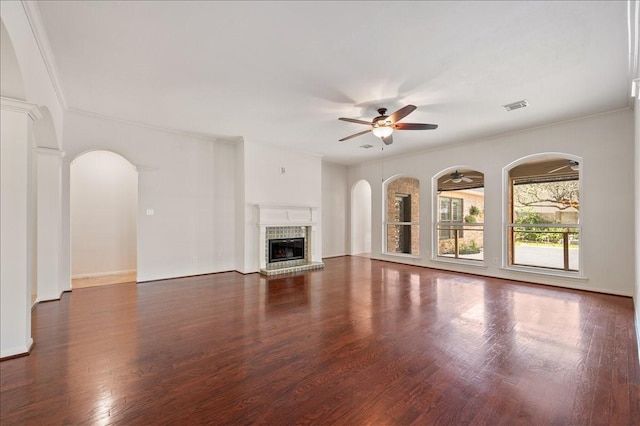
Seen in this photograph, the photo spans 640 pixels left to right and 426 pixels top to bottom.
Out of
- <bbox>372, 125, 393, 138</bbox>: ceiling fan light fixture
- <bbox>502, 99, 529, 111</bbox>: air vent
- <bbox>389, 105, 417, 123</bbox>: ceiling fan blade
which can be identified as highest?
<bbox>502, 99, 529, 111</bbox>: air vent

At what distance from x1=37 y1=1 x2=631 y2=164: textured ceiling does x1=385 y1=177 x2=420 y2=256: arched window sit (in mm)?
3827

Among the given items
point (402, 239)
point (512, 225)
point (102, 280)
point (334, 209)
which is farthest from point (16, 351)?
point (402, 239)

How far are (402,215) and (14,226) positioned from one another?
27.6 ft

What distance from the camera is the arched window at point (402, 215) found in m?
8.45

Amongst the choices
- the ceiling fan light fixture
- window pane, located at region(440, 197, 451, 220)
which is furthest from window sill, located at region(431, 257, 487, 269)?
the ceiling fan light fixture

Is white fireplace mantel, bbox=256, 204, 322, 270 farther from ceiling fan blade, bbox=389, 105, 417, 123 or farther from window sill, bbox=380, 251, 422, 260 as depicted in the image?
ceiling fan blade, bbox=389, 105, 417, 123

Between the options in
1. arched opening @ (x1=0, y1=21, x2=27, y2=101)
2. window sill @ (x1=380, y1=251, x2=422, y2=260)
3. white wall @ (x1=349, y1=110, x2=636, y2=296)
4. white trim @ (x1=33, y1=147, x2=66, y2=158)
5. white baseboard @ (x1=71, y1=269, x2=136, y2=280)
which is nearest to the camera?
arched opening @ (x1=0, y1=21, x2=27, y2=101)

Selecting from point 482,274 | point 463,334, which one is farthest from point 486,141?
point 463,334

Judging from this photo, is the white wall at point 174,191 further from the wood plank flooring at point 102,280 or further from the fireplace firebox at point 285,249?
the fireplace firebox at point 285,249

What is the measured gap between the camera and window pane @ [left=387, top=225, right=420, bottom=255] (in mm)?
8438

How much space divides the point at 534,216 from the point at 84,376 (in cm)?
736

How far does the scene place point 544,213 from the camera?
5.79m

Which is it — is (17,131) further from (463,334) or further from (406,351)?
(463,334)

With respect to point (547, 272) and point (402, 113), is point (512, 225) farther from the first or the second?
point (402, 113)
